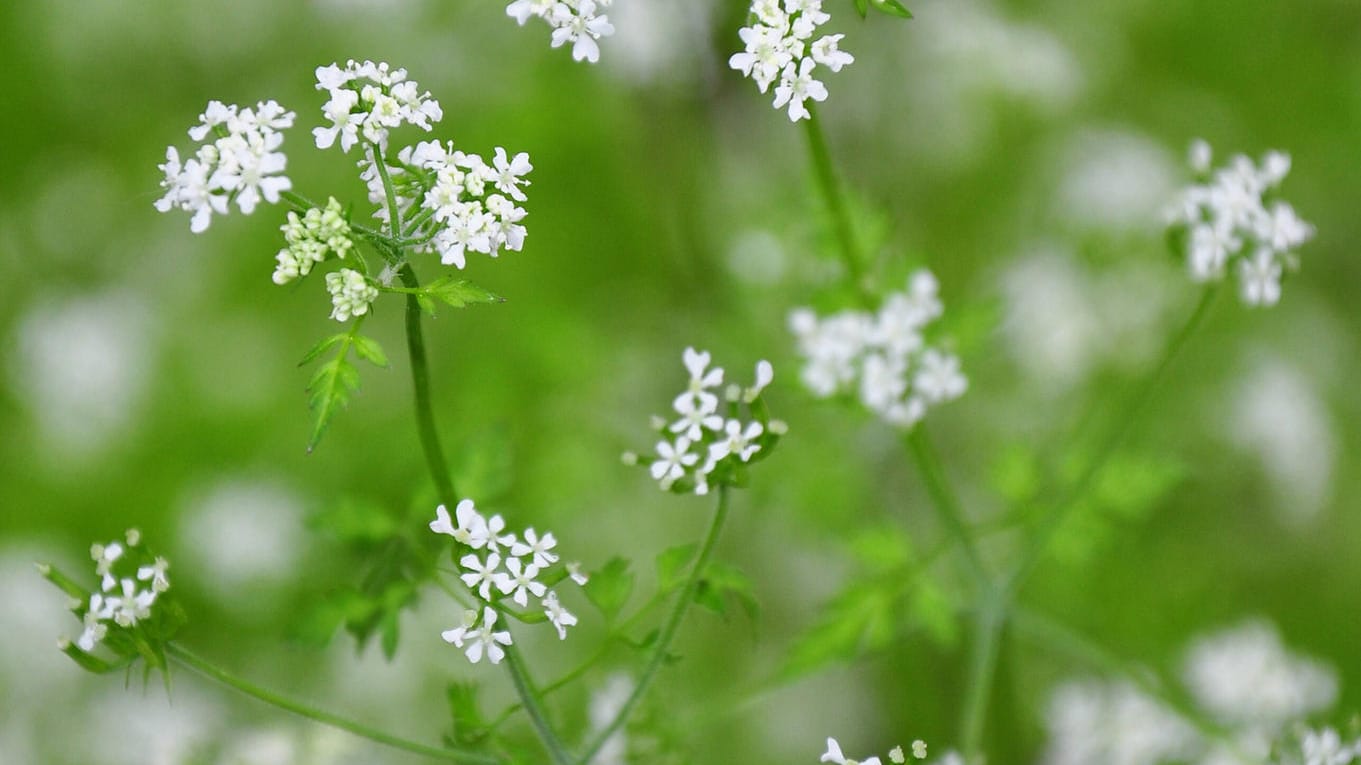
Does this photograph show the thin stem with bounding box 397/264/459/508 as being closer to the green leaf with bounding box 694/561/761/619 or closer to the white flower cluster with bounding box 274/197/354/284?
the white flower cluster with bounding box 274/197/354/284

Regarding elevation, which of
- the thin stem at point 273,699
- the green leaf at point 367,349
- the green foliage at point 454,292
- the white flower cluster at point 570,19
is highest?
the white flower cluster at point 570,19

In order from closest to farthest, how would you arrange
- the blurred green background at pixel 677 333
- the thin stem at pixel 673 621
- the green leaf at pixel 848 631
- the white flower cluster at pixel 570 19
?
the white flower cluster at pixel 570 19 → the thin stem at pixel 673 621 → the green leaf at pixel 848 631 → the blurred green background at pixel 677 333

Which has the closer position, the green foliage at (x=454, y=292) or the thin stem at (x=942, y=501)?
the green foliage at (x=454, y=292)

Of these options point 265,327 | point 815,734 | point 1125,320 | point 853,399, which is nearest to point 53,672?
point 265,327

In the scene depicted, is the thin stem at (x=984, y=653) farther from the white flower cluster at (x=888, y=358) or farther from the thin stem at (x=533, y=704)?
the thin stem at (x=533, y=704)

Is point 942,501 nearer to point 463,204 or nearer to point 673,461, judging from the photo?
point 673,461

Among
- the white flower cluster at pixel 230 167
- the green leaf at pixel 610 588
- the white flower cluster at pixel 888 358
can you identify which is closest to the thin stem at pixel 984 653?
the white flower cluster at pixel 888 358

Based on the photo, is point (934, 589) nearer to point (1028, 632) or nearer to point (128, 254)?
point (1028, 632)
